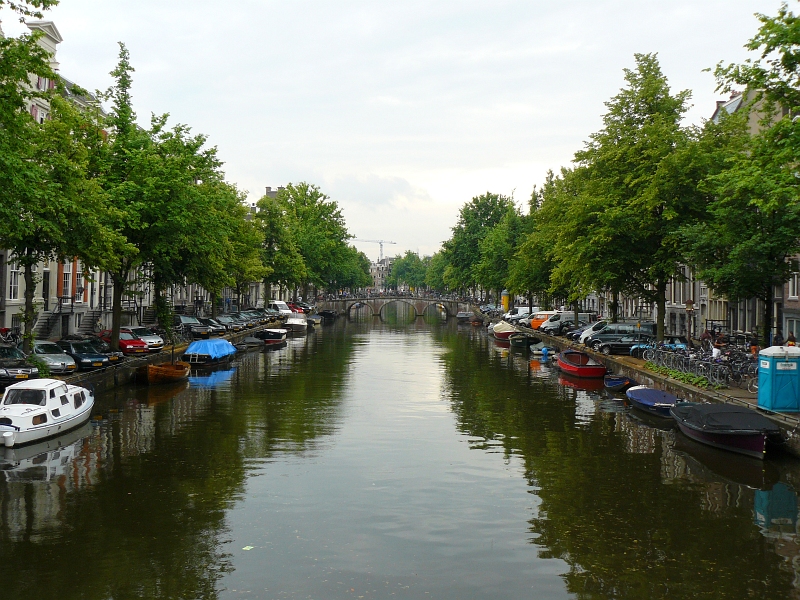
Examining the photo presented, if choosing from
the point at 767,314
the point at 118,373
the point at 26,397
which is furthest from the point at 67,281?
the point at 767,314

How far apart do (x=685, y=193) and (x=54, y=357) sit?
33.9 metres

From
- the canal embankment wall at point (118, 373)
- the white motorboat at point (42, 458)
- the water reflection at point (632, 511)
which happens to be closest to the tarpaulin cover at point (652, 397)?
the water reflection at point (632, 511)

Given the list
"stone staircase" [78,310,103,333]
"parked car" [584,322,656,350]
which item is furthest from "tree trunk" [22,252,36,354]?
"parked car" [584,322,656,350]

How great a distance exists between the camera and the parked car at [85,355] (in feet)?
126

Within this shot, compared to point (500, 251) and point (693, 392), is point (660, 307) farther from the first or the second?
point (500, 251)

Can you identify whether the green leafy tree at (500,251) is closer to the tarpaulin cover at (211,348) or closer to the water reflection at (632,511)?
the tarpaulin cover at (211,348)

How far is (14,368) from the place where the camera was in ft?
107

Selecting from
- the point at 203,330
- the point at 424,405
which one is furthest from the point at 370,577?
the point at 203,330

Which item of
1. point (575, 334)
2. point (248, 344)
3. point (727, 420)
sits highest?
point (575, 334)

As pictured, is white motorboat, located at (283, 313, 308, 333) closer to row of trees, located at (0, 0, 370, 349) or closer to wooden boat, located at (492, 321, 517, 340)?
row of trees, located at (0, 0, 370, 349)

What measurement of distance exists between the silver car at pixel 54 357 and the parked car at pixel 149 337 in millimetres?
11239

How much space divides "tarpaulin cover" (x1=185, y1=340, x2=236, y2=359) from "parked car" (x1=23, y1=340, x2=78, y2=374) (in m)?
12.2

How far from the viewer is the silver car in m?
35.9

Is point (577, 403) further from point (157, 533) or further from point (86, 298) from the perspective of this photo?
point (86, 298)
